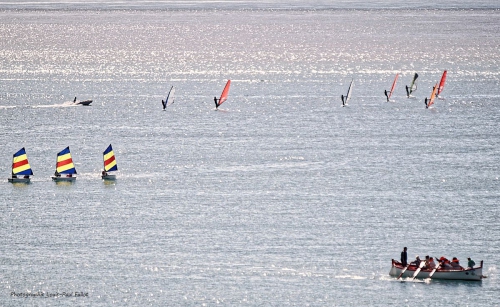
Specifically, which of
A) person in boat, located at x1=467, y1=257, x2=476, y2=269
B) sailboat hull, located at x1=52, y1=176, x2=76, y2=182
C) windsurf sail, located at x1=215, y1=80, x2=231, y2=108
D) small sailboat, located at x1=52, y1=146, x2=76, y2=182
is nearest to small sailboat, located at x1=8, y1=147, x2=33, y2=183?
sailboat hull, located at x1=52, y1=176, x2=76, y2=182

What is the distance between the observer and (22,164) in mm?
97188

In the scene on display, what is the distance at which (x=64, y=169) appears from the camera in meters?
97.7

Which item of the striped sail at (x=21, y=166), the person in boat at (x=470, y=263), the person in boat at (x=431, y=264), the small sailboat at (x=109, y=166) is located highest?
the small sailboat at (x=109, y=166)

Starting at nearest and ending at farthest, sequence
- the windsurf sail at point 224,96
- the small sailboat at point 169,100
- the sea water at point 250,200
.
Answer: the sea water at point 250,200, the small sailboat at point 169,100, the windsurf sail at point 224,96

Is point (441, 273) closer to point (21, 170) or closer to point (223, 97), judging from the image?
point (21, 170)

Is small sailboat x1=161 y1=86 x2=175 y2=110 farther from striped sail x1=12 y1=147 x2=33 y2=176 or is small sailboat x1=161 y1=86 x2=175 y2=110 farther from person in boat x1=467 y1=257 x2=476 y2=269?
person in boat x1=467 y1=257 x2=476 y2=269

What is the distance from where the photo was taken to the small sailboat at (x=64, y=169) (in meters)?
97.1

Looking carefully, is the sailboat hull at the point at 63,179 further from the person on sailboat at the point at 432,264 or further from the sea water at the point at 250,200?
the person on sailboat at the point at 432,264

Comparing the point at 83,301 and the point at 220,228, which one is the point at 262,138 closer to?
the point at 220,228

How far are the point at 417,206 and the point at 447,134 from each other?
34308mm

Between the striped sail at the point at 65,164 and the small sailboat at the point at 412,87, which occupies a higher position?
the small sailboat at the point at 412,87

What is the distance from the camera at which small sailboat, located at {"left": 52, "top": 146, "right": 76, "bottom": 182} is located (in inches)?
3824

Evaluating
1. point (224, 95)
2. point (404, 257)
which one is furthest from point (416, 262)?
point (224, 95)

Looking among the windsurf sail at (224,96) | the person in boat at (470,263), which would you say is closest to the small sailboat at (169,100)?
the windsurf sail at (224,96)
